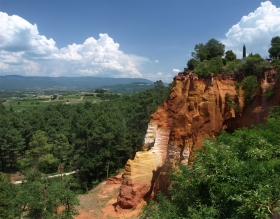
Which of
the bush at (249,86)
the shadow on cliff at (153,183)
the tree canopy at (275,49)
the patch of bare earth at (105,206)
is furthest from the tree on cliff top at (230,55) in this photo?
the patch of bare earth at (105,206)

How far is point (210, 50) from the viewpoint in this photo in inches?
1097

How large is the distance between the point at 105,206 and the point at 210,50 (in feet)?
64.9

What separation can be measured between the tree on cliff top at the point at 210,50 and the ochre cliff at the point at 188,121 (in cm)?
531

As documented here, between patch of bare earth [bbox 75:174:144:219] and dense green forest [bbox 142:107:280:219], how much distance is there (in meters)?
9.38

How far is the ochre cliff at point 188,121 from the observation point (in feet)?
65.9

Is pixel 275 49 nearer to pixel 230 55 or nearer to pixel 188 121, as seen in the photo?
pixel 230 55

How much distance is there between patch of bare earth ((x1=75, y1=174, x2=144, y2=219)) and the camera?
22.1m

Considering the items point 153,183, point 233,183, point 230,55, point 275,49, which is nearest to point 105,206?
point 153,183

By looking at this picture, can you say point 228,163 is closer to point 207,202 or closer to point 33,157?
point 207,202

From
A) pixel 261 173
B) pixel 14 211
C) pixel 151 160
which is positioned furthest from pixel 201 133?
pixel 14 211

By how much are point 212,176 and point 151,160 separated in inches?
501

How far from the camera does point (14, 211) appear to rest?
68.1 ft

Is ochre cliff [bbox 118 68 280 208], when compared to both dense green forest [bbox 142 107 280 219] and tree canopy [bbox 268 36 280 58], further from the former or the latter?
tree canopy [bbox 268 36 280 58]

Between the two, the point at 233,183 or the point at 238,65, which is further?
the point at 238,65
